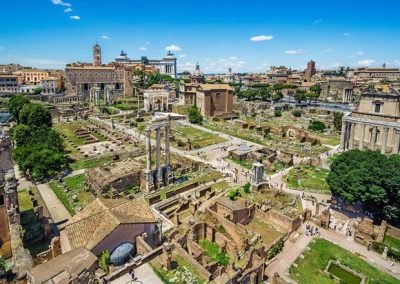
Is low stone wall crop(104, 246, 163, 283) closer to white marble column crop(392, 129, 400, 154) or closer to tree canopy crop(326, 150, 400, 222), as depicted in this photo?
tree canopy crop(326, 150, 400, 222)

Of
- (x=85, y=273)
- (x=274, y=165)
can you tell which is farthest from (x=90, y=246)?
(x=274, y=165)

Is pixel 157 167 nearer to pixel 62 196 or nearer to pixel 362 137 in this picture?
pixel 62 196

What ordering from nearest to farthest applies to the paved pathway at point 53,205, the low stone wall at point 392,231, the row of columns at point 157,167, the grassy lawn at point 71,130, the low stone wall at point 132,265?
1. the low stone wall at point 132,265
2. the low stone wall at point 392,231
3. the paved pathway at point 53,205
4. the row of columns at point 157,167
5. the grassy lawn at point 71,130

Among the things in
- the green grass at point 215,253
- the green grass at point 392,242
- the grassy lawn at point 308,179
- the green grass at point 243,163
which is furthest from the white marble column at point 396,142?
the green grass at point 215,253

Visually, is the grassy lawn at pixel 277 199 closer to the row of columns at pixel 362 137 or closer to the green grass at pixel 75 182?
the green grass at pixel 75 182

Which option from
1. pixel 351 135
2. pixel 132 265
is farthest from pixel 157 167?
pixel 351 135

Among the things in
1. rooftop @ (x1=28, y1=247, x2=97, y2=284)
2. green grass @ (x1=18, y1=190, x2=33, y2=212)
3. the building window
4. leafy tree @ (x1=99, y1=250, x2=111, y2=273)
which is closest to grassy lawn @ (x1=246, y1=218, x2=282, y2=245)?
leafy tree @ (x1=99, y1=250, x2=111, y2=273)
